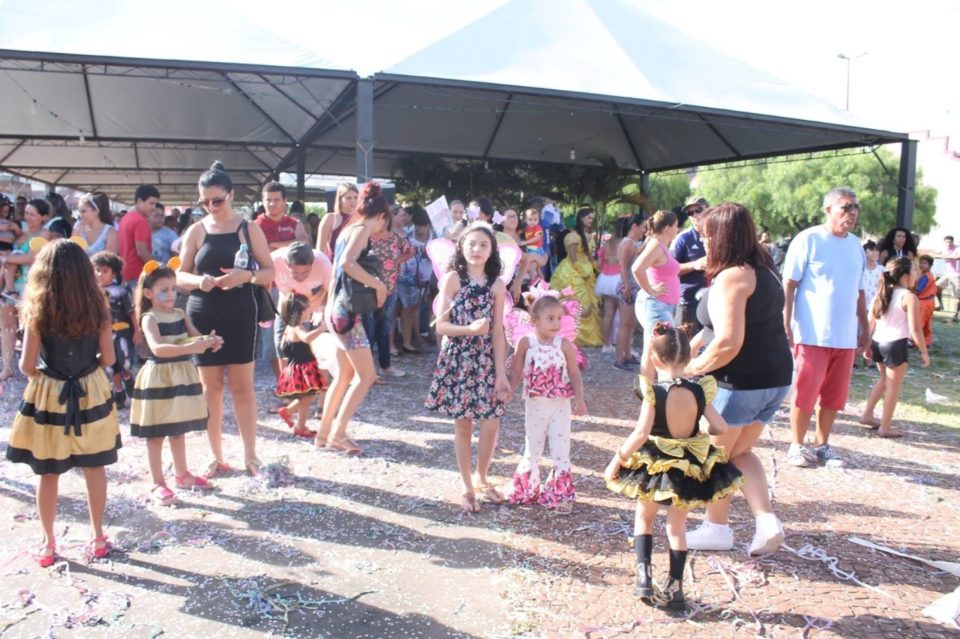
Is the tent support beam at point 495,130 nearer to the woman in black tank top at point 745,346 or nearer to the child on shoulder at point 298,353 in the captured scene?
the child on shoulder at point 298,353

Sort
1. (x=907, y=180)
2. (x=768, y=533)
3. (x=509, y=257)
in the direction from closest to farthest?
(x=768, y=533)
(x=509, y=257)
(x=907, y=180)

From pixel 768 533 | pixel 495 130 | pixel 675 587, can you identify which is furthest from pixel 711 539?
pixel 495 130

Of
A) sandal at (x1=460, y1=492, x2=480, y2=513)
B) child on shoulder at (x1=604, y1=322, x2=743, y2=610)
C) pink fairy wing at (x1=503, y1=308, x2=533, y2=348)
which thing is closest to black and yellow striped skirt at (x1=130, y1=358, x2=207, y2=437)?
sandal at (x1=460, y1=492, x2=480, y2=513)

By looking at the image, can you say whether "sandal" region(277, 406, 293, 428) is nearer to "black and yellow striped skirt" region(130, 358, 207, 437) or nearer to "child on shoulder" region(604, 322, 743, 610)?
"black and yellow striped skirt" region(130, 358, 207, 437)

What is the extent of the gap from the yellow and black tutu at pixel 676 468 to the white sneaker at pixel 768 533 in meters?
0.36

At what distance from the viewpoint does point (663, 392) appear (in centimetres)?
302

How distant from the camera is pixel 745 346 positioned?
11.1ft

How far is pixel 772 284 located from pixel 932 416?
4.84m

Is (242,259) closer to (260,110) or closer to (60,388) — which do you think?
(60,388)

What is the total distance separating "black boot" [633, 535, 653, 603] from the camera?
3.08m

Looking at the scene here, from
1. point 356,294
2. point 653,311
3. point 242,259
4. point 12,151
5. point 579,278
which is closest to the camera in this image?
point 242,259

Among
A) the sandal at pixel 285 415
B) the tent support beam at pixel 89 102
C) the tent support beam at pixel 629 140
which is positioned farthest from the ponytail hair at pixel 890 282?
the tent support beam at pixel 89 102

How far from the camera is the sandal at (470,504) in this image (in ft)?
13.4

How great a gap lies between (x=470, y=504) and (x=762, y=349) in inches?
70.8
